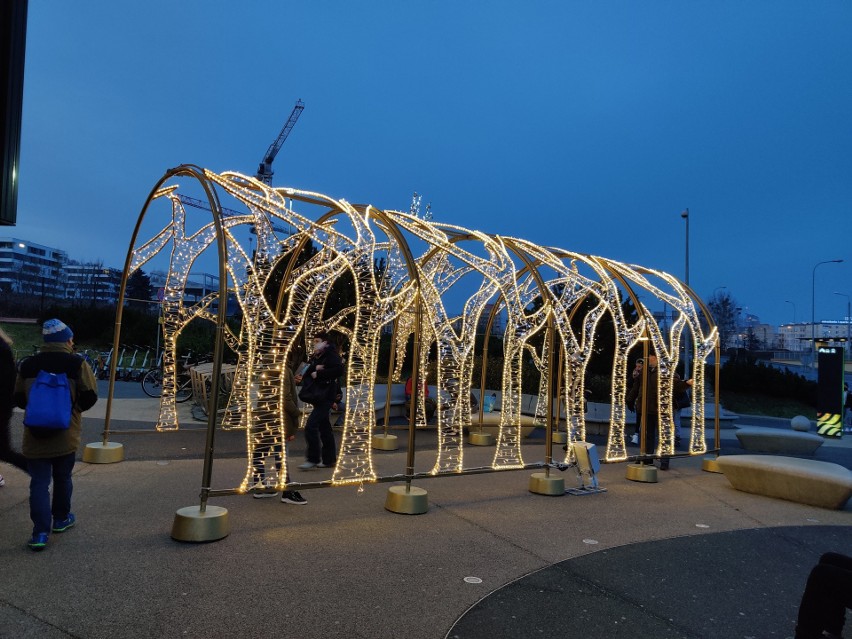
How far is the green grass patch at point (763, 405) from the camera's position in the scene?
77.6 ft

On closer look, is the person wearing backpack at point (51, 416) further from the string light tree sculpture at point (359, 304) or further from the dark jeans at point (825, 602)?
the dark jeans at point (825, 602)

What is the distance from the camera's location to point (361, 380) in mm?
5996

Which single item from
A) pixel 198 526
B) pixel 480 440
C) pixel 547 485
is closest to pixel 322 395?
pixel 198 526

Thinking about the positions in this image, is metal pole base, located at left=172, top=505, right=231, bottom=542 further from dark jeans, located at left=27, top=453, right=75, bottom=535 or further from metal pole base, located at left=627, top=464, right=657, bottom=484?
metal pole base, located at left=627, top=464, right=657, bottom=484

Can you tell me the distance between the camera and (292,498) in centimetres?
576

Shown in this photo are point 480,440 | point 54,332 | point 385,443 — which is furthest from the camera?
point 480,440

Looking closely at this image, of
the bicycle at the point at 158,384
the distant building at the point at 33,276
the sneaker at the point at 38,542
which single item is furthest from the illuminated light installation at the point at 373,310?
the distant building at the point at 33,276

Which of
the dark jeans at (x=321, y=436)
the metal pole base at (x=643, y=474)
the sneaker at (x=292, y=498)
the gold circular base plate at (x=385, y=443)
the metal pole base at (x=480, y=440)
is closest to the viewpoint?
the sneaker at (x=292, y=498)

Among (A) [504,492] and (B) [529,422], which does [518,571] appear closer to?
(A) [504,492]

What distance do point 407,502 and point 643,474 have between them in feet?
12.7

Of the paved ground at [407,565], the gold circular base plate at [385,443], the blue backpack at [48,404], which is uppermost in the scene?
the blue backpack at [48,404]

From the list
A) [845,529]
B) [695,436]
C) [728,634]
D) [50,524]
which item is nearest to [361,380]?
[50,524]

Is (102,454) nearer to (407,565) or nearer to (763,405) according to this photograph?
(407,565)

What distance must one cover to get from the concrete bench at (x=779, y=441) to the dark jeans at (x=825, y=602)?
9519 millimetres
